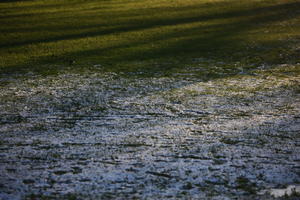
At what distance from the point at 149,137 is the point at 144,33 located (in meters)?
14.1

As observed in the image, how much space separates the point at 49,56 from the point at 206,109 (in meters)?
9.73

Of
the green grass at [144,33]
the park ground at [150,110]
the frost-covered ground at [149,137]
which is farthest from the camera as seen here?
the green grass at [144,33]

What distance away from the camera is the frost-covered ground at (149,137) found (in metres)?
7.93

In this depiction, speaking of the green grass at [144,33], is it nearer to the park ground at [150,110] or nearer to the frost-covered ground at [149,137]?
the park ground at [150,110]

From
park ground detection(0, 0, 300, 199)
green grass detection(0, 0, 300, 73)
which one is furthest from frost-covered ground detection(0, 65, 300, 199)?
green grass detection(0, 0, 300, 73)

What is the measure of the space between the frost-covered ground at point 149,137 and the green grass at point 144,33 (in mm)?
2733

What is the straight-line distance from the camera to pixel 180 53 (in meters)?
19.5

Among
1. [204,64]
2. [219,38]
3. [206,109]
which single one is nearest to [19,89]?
[206,109]

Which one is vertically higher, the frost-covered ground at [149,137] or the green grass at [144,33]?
the green grass at [144,33]

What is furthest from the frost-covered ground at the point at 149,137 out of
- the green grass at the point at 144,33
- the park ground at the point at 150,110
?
the green grass at the point at 144,33

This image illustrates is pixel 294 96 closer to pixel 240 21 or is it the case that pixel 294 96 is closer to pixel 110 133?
pixel 110 133

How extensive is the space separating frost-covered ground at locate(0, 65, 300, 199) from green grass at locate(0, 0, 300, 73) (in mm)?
2733

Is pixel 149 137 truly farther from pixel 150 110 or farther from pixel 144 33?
pixel 144 33

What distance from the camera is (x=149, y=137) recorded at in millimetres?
10312
